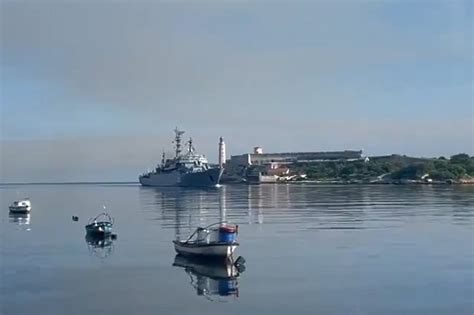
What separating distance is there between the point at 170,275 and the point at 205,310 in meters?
6.75

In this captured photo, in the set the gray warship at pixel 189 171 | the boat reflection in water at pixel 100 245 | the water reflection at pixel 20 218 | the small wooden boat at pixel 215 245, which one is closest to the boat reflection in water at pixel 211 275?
the small wooden boat at pixel 215 245

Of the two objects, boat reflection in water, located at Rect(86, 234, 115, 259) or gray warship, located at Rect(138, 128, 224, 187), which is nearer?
boat reflection in water, located at Rect(86, 234, 115, 259)

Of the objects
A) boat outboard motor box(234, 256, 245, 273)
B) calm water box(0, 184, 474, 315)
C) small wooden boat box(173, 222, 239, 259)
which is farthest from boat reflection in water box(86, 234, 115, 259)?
boat outboard motor box(234, 256, 245, 273)

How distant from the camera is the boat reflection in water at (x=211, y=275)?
907 inches

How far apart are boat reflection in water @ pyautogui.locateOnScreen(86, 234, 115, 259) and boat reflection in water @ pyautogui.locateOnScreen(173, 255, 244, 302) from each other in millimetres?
4815

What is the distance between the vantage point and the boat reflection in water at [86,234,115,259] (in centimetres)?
3445

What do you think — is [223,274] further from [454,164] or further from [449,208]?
[454,164]

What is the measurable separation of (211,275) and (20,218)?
→ 42976 mm

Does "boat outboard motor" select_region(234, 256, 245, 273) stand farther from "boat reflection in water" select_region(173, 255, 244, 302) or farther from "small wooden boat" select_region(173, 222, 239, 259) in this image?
"small wooden boat" select_region(173, 222, 239, 259)

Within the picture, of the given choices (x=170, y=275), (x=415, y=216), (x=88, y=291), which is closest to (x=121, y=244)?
(x=170, y=275)

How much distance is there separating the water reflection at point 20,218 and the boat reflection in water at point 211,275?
1236 inches

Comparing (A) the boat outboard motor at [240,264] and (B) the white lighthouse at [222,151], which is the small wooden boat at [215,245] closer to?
(A) the boat outboard motor at [240,264]

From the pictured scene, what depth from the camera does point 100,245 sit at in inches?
1512

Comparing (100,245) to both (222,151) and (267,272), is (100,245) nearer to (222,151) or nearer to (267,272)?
(267,272)
